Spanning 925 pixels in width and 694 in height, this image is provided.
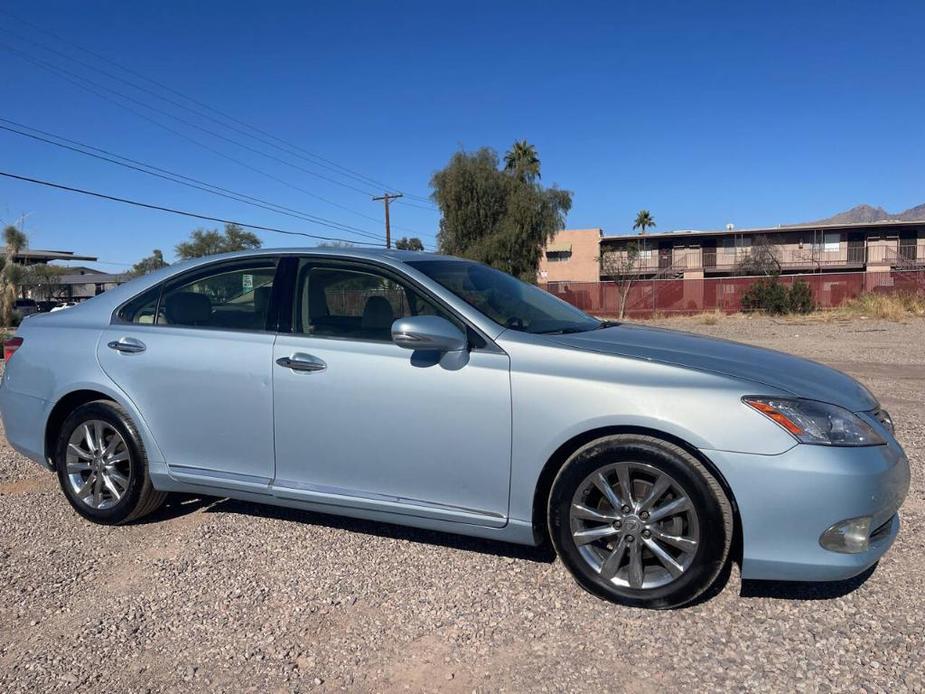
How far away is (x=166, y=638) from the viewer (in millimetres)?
2861

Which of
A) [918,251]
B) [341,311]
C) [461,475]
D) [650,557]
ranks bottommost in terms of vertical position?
[650,557]

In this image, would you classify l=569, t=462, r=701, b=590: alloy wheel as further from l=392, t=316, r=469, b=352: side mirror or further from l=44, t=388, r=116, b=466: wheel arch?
l=44, t=388, r=116, b=466: wheel arch

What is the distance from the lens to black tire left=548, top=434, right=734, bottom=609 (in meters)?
2.83

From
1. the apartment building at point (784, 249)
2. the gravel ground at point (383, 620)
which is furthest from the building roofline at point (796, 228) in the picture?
the gravel ground at point (383, 620)

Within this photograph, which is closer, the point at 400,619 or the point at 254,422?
the point at 400,619

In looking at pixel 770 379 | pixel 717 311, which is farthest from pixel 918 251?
pixel 770 379

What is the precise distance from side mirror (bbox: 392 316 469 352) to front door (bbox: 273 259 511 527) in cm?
10

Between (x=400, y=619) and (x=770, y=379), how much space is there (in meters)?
1.92

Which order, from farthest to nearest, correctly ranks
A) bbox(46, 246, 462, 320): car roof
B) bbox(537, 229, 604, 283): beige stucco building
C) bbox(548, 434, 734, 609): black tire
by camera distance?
bbox(537, 229, 604, 283): beige stucco building
bbox(46, 246, 462, 320): car roof
bbox(548, 434, 734, 609): black tire

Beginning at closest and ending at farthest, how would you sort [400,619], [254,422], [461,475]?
[400,619] < [461,475] < [254,422]

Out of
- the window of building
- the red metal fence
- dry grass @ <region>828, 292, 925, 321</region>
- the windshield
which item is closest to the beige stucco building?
the window of building

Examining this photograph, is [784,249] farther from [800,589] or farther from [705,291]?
[800,589]

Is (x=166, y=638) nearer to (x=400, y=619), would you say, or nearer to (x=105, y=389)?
(x=400, y=619)

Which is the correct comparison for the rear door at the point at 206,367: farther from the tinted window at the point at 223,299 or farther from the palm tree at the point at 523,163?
the palm tree at the point at 523,163
